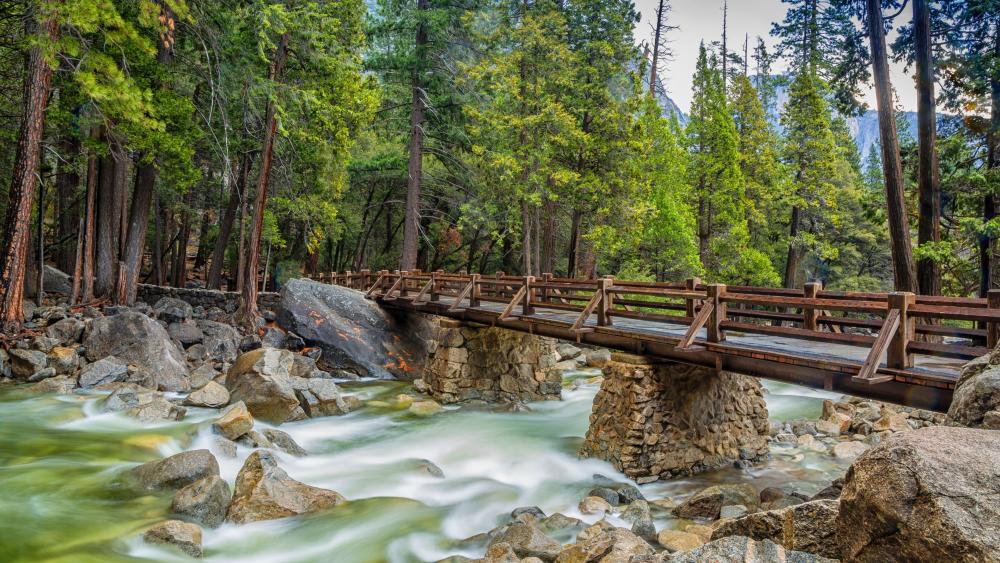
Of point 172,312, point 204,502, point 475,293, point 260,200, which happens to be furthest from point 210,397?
point 260,200

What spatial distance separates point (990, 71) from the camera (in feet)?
41.1

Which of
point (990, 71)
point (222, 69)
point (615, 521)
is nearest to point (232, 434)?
point (615, 521)

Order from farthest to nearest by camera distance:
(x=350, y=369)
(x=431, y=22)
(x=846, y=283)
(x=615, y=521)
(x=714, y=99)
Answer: (x=846, y=283)
(x=714, y=99)
(x=431, y=22)
(x=350, y=369)
(x=615, y=521)

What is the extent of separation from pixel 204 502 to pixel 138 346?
784 centimetres

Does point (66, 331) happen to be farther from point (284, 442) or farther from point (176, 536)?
point (176, 536)

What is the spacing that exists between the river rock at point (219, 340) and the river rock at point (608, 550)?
39.8 feet

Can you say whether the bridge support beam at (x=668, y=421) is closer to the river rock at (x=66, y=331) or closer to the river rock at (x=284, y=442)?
the river rock at (x=284, y=442)

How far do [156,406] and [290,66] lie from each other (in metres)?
12.2

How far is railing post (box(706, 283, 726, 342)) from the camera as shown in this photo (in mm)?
7551

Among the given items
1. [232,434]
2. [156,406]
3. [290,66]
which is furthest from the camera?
[290,66]

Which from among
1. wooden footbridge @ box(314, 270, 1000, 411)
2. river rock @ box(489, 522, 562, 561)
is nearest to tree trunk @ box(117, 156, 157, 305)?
wooden footbridge @ box(314, 270, 1000, 411)

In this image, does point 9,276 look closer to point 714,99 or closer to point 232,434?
point 232,434

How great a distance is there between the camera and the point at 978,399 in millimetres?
3666

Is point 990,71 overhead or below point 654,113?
below
